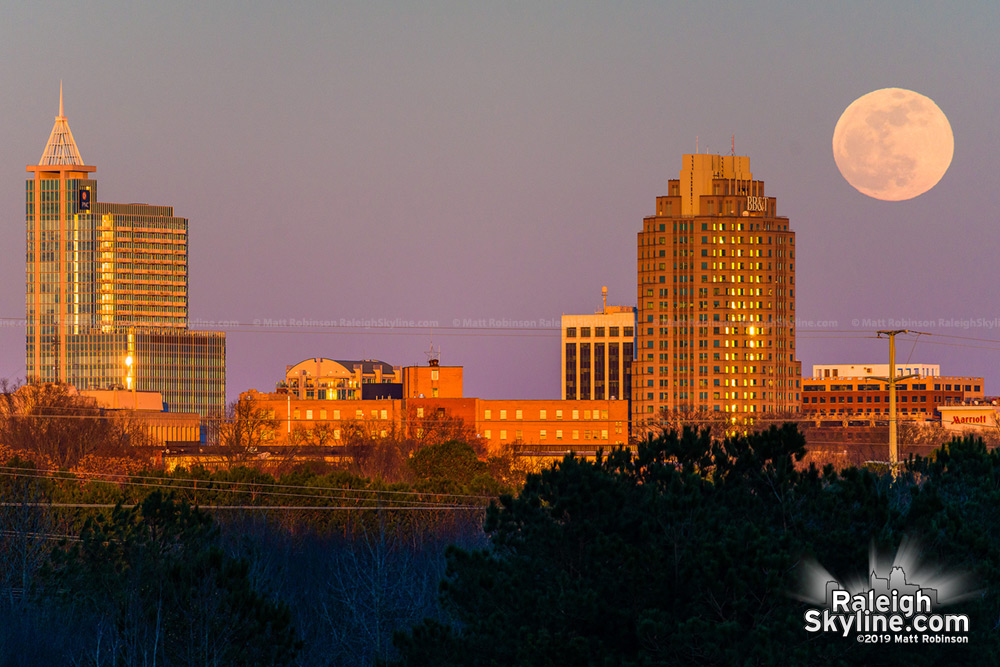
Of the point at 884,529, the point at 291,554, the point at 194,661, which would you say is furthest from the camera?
the point at 291,554

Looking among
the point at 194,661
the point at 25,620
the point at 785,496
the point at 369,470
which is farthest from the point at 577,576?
the point at 369,470

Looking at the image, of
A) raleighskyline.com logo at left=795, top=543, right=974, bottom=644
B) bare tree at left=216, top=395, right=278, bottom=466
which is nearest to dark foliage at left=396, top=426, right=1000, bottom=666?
raleighskyline.com logo at left=795, top=543, right=974, bottom=644

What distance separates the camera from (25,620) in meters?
45.7

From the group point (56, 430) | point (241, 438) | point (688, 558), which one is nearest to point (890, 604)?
point (688, 558)

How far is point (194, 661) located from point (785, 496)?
42.1 ft

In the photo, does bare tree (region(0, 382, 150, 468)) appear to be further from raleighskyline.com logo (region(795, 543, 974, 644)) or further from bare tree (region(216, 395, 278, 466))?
raleighskyline.com logo (region(795, 543, 974, 644))

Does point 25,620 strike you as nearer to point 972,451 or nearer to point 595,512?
point 595,512

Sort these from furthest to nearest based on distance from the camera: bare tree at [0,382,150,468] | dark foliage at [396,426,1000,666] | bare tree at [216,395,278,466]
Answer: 1. bare tree at [216,395,278,466]
2. bare tree at [0,382,150,468]
3. dark foliage at [396,426,1000,666]

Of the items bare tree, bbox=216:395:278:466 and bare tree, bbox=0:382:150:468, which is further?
bare tree, bbox=216:395:278:466

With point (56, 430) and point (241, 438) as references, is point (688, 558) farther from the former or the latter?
point (241, 438)

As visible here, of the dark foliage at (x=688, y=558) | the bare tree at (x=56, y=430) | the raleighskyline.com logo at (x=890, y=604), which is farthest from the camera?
the bare tree at (x=56, y=430)

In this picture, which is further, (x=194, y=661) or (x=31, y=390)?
(x=31, y=390)

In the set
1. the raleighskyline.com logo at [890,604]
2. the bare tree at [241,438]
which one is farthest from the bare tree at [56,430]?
the raleighskyline.com logo at [890,604]

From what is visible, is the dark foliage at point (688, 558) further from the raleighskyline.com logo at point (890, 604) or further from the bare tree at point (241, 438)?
the bare tree at point (241, 438)
